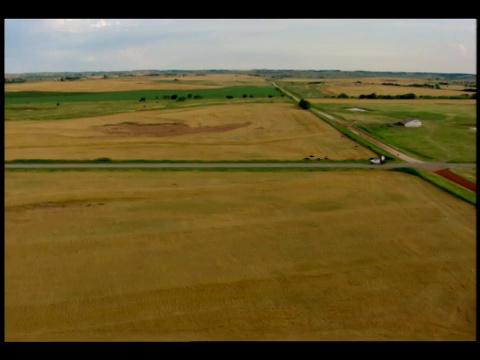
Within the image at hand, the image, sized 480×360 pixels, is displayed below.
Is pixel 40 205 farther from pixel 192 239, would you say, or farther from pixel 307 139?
pixel 307 139

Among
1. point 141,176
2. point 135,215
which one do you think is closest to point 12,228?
point 135,215

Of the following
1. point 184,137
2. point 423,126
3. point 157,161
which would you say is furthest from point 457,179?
point 184,137

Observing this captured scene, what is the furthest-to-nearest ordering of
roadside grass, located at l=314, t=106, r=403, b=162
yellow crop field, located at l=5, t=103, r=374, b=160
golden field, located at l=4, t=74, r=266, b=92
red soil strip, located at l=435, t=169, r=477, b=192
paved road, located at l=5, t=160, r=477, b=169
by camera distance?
golden field, located at l=4, t=74, r=266, b=92
yellow crop field, located at l=5, t=103, r=374, b=160
roadside grass, located at l=314, t=106, r=403, b=162
paved road, located at l=5, t=160, r=477, b=169
red soil strip, located at l=435, t=169, r=477, b=192

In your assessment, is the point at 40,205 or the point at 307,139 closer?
the point at 40,205

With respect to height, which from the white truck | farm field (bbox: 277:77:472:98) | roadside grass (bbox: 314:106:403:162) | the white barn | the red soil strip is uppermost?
farm field (bbox: 277:77:472:98)

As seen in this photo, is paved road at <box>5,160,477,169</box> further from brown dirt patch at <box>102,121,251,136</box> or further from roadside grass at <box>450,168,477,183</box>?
brown dirt patch at <box>102,121,251,136</box>

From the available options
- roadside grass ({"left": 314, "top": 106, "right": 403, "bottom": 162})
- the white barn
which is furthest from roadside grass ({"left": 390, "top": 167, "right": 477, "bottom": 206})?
the white barn
